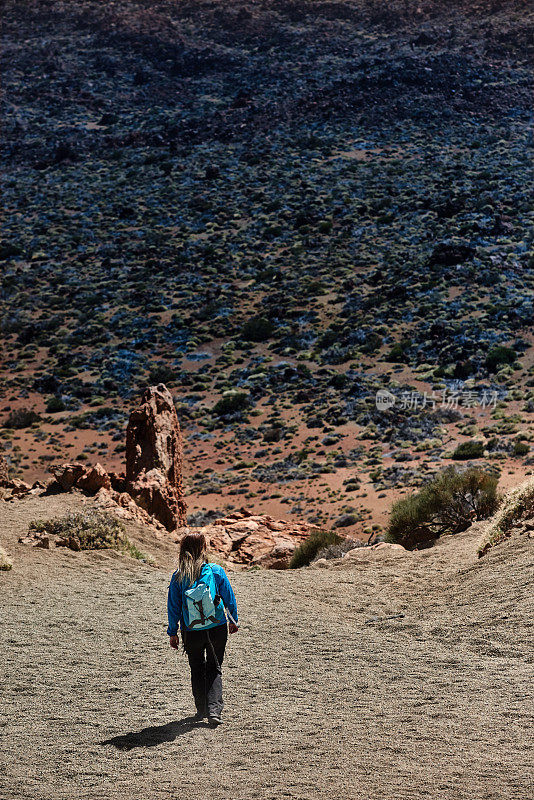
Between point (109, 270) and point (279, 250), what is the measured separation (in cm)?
1212

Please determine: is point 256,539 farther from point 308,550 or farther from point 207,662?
point 207,662

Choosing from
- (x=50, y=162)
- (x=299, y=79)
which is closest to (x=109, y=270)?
(x=50, y=162)

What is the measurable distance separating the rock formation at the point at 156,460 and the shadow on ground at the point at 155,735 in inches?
474

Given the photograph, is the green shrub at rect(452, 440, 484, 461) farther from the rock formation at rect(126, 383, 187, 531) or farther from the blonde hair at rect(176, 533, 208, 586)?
the blonde hair at rect(176, 533, 208, 586)

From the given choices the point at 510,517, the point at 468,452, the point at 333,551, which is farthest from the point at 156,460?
the point at 468,452

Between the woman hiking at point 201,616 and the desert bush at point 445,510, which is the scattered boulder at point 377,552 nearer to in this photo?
the desert bush at point 445,510

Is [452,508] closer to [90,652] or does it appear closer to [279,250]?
[90,652]

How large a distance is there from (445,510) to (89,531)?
→ 720 centimetres

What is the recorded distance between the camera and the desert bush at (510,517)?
12234 mm

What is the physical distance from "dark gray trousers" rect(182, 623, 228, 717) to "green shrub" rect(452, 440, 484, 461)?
23.0 meters

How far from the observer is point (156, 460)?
781 inches

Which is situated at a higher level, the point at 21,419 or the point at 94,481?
the point at 94,481

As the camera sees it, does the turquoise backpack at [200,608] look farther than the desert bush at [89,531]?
No

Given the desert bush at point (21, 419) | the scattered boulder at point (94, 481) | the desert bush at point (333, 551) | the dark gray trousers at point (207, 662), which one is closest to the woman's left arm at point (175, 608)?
the dark gray trousers at point (207, 662)
